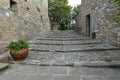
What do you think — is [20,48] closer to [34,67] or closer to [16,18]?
[34,67]

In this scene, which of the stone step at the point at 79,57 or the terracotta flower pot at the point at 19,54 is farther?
the stone step at the point at 79,57

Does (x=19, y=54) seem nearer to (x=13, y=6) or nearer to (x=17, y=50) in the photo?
(x=17, y=50)

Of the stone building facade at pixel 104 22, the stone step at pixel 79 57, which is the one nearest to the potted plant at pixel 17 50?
the stone step at pixel 79 57

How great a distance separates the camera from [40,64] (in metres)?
3.29

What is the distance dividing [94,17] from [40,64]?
13.3 ft

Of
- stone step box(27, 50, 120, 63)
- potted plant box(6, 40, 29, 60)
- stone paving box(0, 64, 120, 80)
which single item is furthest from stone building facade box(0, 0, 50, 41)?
stone paving box(0, 64, 120, 80)

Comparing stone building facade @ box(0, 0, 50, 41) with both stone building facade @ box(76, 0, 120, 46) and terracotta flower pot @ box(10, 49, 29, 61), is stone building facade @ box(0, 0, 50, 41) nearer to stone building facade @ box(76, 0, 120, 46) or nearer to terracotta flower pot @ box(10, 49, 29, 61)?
terracotta flower pot @ box(10, 49, 29, 61)

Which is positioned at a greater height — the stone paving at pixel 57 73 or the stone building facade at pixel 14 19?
the stone building facade at pixel 14 19

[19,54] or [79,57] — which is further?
[79,57]

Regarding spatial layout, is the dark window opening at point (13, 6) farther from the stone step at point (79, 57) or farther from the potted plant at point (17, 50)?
the stone step at point (79, 57)

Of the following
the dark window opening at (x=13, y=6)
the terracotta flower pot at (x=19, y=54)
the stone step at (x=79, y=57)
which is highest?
the dark window opening at (x=13, y=6)

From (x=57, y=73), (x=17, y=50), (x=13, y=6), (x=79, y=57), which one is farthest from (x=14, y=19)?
(x=57, y=73)

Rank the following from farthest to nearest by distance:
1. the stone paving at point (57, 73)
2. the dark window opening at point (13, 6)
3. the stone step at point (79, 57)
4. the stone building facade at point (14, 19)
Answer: the dark window opening at point (13, 6), the stone building facade at point (14, 19), the stone step at point (79, 57), the stone paving at point (57, 73)

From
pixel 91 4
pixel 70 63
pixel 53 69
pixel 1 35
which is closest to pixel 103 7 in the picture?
pixel 91 4
